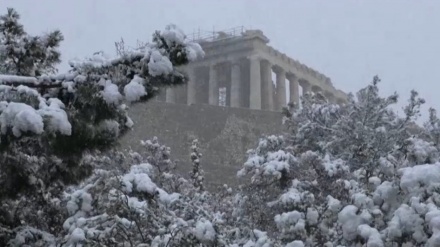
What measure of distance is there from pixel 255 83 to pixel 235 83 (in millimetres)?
1148

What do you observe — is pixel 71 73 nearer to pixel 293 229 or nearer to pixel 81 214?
pixel 81 214

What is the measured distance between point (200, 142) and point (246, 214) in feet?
42.9

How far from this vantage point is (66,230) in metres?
7.44

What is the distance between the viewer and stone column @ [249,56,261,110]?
3705cm

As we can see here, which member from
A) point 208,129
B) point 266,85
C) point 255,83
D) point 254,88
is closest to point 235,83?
point 254,88

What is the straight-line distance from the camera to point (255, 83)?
122 feet

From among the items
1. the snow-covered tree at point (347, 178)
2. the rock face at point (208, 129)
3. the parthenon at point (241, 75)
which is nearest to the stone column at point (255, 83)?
the parthenon at point (241, 75)

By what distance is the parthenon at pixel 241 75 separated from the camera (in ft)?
123

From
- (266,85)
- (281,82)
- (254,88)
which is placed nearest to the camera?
(254,88)

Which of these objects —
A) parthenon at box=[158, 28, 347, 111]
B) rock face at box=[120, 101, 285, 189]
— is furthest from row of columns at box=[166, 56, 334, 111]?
rock face at box=[120, 101, 285, 189]

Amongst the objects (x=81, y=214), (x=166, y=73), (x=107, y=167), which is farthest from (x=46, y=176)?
(x=107, y=167)

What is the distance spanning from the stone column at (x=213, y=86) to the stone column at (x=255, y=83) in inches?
68.9

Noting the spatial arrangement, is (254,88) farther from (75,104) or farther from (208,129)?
Result: (75,104)

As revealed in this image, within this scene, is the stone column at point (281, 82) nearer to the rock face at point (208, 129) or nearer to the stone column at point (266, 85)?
the stone column at point (266, 85)
